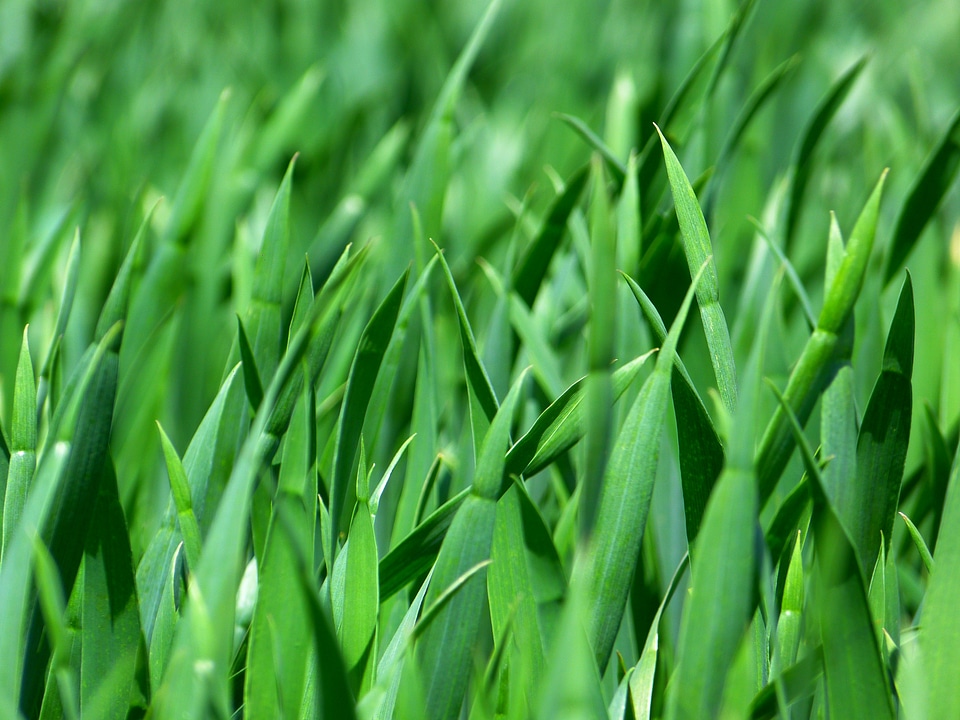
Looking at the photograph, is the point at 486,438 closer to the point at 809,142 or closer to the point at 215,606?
the point at 215,606

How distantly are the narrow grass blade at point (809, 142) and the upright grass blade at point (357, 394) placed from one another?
360 millimetres

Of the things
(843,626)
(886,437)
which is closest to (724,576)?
(843,626)

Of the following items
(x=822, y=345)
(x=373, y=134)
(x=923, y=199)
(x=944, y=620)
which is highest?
(x=373, y=134)

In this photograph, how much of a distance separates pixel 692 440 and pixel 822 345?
7 cm

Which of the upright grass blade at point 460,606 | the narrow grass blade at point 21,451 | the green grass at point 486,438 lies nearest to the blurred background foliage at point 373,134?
the green grass at point 486,438

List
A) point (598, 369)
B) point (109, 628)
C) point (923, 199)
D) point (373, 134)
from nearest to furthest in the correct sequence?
point (598, 369) → point (109, 628) → point (923, 199) → point (373, 134)

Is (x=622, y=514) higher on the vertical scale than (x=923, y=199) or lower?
lower

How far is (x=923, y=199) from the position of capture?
580 millimetres

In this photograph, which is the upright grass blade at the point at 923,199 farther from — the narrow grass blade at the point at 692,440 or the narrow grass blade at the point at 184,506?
the narrow grass blade at the point at 184,506

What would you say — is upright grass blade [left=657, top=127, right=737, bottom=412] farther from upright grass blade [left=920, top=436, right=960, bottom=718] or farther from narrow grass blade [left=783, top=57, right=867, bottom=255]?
narrow grass blade [left=783, top=57, right=867, bottom=255]

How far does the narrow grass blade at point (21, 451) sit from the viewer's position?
390mm

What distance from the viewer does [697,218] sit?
0.41 metres

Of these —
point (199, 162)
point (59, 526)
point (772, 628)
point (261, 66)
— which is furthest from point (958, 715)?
point (261, 66)

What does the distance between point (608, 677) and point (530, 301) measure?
0.30 metres
